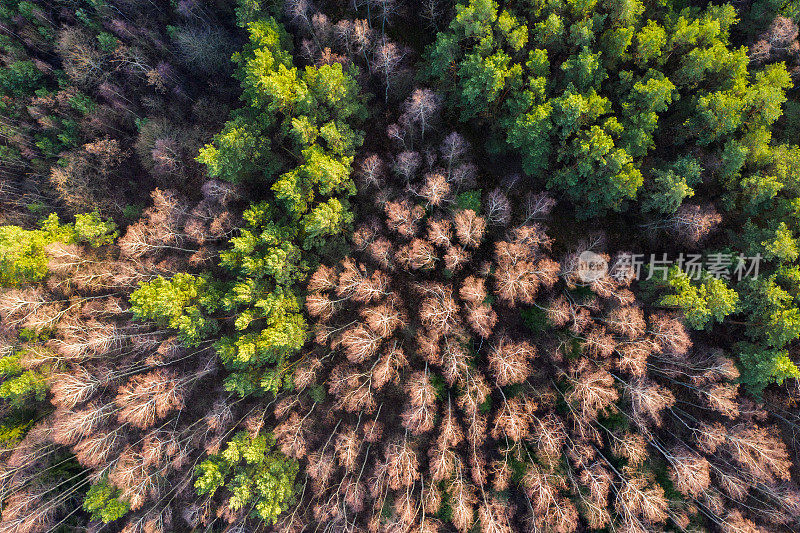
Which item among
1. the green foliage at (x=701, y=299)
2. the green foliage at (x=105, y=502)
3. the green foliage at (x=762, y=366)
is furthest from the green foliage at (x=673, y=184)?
the green foliage at (x=105, y=502)

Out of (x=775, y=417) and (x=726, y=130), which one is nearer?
(x=726, y=130)

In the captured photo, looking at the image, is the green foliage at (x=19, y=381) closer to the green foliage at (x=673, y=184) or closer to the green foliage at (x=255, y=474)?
the green foliage at (x=255, y=474)

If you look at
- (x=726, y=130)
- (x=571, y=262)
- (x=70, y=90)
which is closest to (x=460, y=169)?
(x=571, y=262)

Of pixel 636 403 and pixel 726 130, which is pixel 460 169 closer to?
pixel 726 130

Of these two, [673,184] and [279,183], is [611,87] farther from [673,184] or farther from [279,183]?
[279,183]

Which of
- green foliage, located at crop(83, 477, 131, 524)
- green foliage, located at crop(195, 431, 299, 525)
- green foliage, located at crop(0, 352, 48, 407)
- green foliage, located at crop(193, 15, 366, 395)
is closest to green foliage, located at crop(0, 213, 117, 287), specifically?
green foliage, located at crop(0, 352, 48, 407)

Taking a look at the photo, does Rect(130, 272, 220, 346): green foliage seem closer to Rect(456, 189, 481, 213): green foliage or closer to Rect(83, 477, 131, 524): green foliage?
Rect(83, 477, 131, 524): green foliage

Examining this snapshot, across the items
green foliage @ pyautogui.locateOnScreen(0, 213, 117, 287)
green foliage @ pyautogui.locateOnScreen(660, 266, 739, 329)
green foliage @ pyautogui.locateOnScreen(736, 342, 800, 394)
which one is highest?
green foliage @ pyautogui.locateOnScreen(0, 213, 117, 287)
